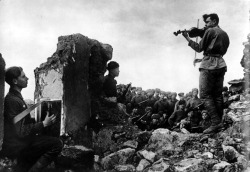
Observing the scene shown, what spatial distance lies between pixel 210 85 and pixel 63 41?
8.68ft

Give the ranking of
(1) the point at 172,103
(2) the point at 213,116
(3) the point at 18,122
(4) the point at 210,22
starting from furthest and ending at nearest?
1. (1) the point at 172,103
2. (4) the point at 210,22
3. (2) the point at 213,116
4. (3) the point at 18,122

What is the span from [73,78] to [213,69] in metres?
2.36

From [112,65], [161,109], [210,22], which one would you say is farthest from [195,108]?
[210,22]

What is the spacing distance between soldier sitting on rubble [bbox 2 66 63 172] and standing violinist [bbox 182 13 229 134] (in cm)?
271

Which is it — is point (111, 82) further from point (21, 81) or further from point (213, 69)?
point (21, 81)

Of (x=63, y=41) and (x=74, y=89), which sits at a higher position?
(x=63, y=41)

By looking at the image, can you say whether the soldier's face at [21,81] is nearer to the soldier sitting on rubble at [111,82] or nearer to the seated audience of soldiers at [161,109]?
the soldier sitting on rubble at [111,82]

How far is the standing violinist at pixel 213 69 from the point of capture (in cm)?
623

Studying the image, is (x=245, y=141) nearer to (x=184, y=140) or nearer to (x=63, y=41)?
(x=184, y=140)

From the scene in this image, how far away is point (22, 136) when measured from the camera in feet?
14.9

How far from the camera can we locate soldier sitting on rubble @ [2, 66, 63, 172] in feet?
14.7

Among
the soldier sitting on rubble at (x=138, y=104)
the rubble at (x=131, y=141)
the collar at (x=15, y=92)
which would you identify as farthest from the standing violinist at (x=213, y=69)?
the soldier sitting on rubble at (x=138, y=104)

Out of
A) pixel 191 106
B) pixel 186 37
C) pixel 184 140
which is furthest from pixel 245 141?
pixel 191 106

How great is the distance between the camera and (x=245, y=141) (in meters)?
5.74
